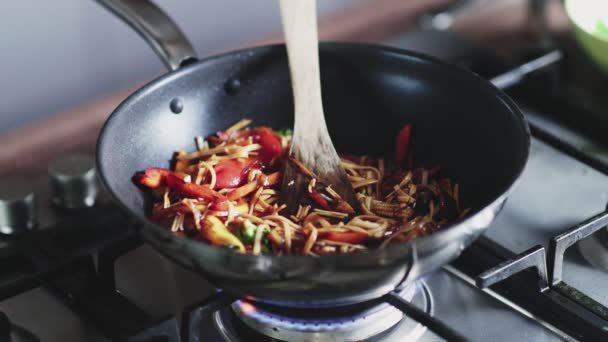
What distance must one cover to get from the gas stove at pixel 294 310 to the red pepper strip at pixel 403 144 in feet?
0.55

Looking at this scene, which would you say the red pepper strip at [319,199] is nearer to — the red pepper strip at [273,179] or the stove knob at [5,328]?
the red pepper strip at [273,179]

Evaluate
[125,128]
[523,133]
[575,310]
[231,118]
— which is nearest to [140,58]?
[231,118]

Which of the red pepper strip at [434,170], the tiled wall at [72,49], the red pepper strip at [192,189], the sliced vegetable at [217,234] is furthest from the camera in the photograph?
the tiled wall at [72,49]

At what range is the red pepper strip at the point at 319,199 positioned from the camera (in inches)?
40.4

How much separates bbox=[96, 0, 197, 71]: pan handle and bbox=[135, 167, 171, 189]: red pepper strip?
0.15 meters

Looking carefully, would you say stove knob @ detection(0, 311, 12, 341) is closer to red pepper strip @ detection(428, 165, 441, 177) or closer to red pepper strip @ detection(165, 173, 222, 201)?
red pepper strip @ detection(165, 173, 222, 201)

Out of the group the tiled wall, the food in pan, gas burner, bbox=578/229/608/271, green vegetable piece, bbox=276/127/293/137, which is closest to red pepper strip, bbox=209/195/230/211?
the food in pan

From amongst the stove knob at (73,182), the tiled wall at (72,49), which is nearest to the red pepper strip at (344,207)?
the stove knob at (73,182)

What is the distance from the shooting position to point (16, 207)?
1103mm

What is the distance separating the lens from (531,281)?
0.97 metres

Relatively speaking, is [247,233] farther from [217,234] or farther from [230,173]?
[230,173]

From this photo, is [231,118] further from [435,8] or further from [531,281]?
[435,8]

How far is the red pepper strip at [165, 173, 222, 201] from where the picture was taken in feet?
3.29

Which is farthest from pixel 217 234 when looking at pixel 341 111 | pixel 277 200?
pixel 341 111
